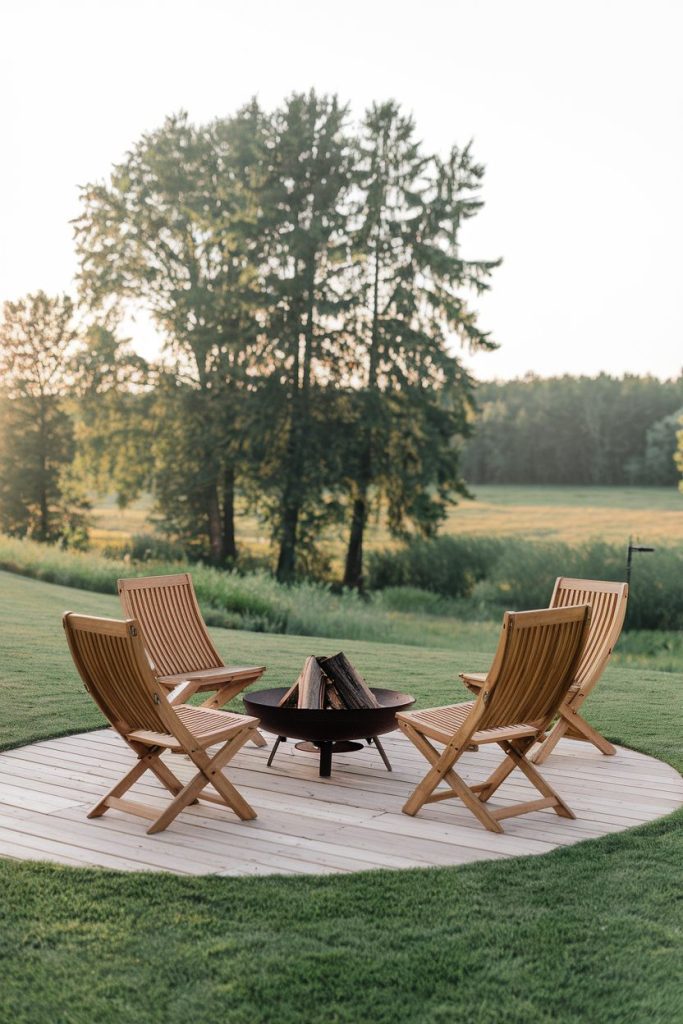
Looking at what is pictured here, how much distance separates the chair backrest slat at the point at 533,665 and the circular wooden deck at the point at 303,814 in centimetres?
50

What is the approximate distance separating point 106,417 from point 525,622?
24312mm

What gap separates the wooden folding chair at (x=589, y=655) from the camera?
229 inches

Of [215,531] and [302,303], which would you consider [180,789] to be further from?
[215,531]

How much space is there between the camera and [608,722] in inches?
272

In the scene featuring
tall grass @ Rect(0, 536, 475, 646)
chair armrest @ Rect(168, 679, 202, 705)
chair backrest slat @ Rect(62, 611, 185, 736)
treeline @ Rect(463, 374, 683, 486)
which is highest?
treeline @ Rect(463, 374, 683, 486)

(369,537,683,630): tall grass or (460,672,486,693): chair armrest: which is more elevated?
(460,672,486,693): chair armrest

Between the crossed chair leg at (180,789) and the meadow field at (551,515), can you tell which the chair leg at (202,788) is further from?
the meadow field at (551,515)

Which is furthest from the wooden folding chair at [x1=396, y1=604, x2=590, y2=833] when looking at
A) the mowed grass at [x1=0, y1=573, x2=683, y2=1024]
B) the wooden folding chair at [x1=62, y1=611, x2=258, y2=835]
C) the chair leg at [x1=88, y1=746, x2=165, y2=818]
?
the chair leg at [x1=88, y1=746, x2=165, y2=818]

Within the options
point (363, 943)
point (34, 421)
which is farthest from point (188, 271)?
point (363, 943)

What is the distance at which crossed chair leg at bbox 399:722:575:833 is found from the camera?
4.53 metres

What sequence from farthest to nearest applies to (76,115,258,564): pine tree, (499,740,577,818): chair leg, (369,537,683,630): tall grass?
(76,115,258,564): pine tree, (369,537,683,630): tall grass, (499,740,577,818): chair leg

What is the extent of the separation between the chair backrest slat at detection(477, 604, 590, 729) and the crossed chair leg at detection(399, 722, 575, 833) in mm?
140

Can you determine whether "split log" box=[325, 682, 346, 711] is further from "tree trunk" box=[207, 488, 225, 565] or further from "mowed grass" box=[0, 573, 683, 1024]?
"tree trunk" box=[207, 488, 225, 565]

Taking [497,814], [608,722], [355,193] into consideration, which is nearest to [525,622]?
[497,814]
